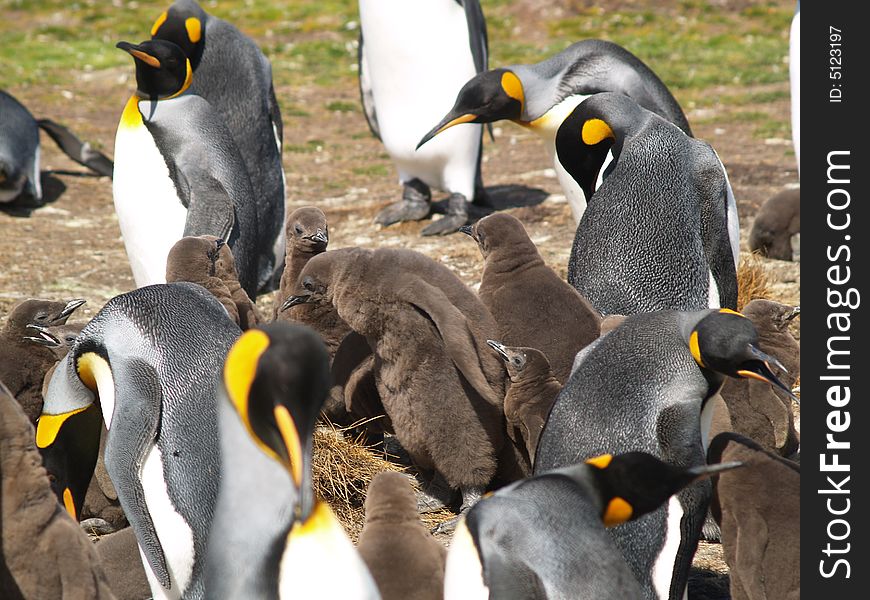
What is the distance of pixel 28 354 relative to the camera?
4.10 meters

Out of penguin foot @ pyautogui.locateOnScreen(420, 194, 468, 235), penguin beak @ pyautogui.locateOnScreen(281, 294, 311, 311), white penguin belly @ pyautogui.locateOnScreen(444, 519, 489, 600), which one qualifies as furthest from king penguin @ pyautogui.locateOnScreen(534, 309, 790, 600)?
penguin foot @ pyautogui.locateOnScreen(420, 194, 468, 235)

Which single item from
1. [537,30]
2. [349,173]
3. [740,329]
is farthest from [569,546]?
[537,30]

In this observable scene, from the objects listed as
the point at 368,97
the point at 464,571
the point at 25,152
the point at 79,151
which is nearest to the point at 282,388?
the point at 464,571

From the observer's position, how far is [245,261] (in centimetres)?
563

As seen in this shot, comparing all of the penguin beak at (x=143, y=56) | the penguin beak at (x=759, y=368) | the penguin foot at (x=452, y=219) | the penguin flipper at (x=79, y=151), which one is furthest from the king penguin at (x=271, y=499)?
the penguin flipper at (x=79, y=151)

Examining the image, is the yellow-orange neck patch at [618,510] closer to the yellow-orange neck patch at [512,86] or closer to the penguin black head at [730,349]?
the penguin black head at [730,349]

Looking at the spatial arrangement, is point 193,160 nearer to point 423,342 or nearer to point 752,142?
point 423,342

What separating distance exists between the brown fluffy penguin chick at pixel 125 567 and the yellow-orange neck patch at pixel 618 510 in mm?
1368

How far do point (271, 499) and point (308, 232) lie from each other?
2.54m

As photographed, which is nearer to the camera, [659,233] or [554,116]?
[659,233]

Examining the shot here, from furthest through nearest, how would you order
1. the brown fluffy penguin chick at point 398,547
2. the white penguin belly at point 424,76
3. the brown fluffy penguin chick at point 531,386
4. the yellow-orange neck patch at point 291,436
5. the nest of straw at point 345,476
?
1. the white penguin belly at point 424,76
2. the nest of straw at point 345,476
3. the brown fluffy penguin chick at point 531,386
4. the brown fluffy penguin chick at point 398,547
5. the yellow-orange neck patch at point 291,436

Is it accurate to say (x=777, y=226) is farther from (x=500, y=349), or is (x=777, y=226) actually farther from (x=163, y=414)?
(x=163, y=414)

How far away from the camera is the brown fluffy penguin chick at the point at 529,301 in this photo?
4.04 meters

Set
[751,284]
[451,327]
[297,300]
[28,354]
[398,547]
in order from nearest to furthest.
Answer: [398,547]
[451,327]
[28,354]
[297,300]
[751,284]
